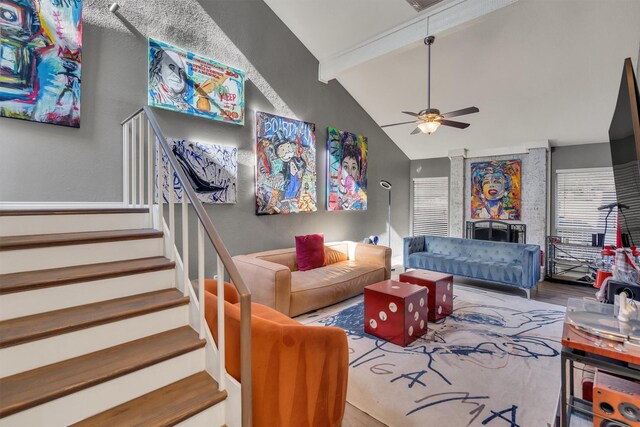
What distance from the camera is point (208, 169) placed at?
365 cm

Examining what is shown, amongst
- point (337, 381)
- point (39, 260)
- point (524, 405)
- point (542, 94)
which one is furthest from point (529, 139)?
point (39, 260)

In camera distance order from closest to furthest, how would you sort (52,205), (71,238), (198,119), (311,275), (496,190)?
1. (71,238)
2. (52,205)
3. (198,119)
4. (311,275)
5. (496,190)

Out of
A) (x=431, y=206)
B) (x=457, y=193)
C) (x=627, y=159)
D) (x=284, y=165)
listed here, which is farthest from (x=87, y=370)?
(x=431, y=206)

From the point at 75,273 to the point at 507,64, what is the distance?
537cm

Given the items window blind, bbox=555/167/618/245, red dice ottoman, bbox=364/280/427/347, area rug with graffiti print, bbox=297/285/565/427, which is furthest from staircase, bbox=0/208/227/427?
window blind, bbox=555/167/618/245

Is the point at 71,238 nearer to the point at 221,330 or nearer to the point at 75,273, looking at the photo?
the point at 75,273

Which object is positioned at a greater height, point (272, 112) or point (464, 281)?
point (272, 112)

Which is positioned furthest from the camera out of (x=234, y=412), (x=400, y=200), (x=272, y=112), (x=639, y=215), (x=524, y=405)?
(x=400, y=200)

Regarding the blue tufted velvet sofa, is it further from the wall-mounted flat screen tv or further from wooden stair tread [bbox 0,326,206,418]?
wooden stair tread [bbox 0,326,206,418]

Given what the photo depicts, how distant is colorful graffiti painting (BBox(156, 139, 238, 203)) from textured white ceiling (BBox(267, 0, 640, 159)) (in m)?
2.41

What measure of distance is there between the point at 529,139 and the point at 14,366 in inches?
275

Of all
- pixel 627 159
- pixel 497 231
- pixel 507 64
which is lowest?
pixel 497 231

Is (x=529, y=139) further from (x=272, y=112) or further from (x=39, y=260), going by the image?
(x=39, y=260)

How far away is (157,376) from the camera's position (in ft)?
5.40
